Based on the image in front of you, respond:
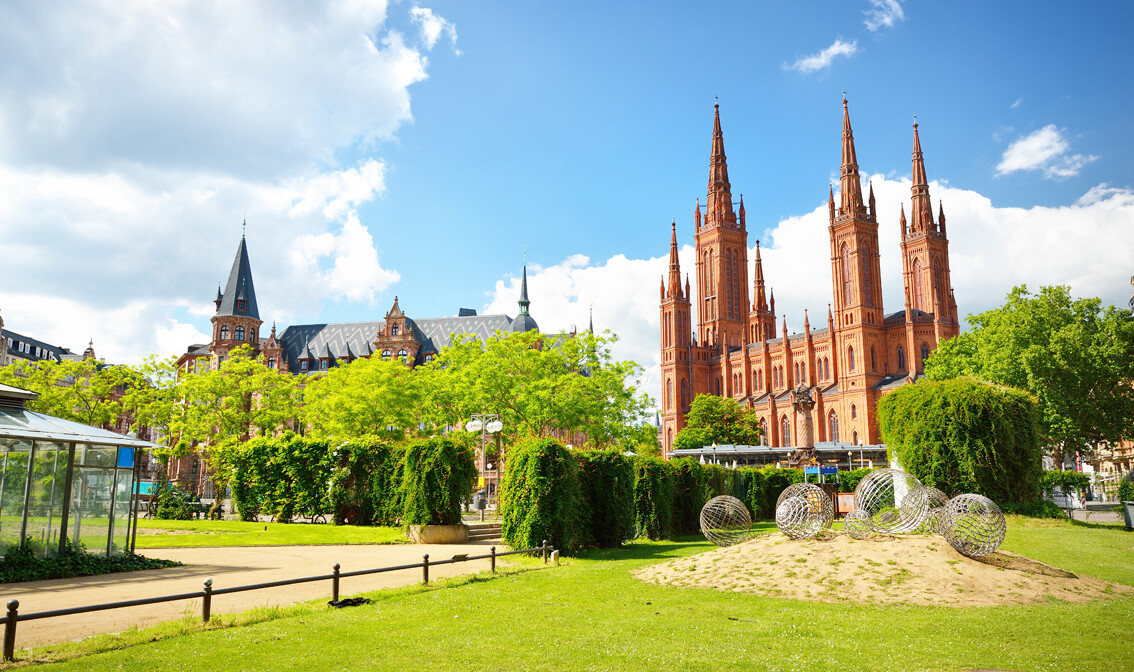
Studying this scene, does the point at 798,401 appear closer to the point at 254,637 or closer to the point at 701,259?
the point at 254,637

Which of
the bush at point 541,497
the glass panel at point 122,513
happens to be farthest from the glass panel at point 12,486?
the bush at point 541,497

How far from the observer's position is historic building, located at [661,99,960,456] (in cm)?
9169

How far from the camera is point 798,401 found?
31156 mm

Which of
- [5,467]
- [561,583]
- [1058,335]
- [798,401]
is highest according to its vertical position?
[1058,335]

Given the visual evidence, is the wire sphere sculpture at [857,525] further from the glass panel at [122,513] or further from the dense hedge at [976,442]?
the glass panel at [122,513]

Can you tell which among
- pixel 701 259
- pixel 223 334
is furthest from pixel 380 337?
pixel 701 259

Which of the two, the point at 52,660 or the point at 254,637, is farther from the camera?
the point at 254,637

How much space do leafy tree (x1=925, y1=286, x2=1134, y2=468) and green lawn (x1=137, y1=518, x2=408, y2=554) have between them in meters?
35.7

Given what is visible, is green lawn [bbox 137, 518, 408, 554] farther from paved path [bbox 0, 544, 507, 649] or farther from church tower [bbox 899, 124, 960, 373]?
church tower [bbox 899, 124, 960, 373]

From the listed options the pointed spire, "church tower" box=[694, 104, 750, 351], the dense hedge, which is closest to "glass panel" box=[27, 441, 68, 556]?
the dense hedge

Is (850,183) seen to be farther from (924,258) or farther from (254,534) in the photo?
(254,534)

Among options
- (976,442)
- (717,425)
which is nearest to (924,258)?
(717,425)

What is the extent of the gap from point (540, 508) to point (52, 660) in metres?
13.2

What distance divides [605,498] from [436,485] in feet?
20.8
